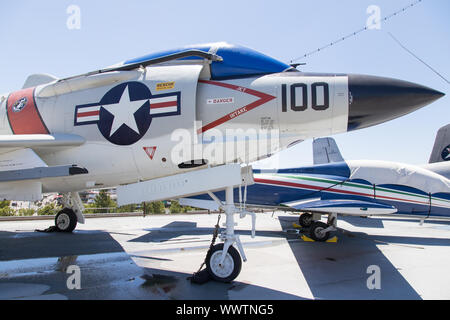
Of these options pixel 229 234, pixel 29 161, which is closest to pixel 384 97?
pixel 229 234

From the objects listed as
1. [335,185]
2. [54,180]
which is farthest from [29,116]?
[335,185]

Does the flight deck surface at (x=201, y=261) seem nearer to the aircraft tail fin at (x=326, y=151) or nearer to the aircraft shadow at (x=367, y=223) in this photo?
the aircraft shadow at (x=367, y=223)

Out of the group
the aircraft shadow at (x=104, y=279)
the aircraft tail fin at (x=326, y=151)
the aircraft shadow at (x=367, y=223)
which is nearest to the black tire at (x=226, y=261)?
the aircraft shadow at (x=104, y=279)

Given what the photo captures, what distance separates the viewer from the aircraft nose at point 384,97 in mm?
4574

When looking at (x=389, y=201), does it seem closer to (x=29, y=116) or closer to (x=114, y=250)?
(x=114, y=250)

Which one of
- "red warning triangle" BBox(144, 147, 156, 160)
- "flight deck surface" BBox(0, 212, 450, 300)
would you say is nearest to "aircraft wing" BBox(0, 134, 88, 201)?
"red warning triangle" BBox(144, 147, 156, 160)

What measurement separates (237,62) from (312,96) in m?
1.45

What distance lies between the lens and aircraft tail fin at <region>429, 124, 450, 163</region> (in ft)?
60.9

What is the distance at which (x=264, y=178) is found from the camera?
1228cm

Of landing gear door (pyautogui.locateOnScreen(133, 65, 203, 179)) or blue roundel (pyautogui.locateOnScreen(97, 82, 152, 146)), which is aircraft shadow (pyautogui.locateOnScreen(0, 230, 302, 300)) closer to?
landing gear door (pyautogui.locateOnScreen(133, 65, 203, 179))

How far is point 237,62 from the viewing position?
17.2 feet

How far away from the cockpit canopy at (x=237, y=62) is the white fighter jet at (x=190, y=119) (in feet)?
0.06

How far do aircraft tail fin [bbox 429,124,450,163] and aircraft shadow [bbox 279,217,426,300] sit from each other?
10.7 m

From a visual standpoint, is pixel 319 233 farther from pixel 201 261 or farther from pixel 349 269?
pixel 201 261
